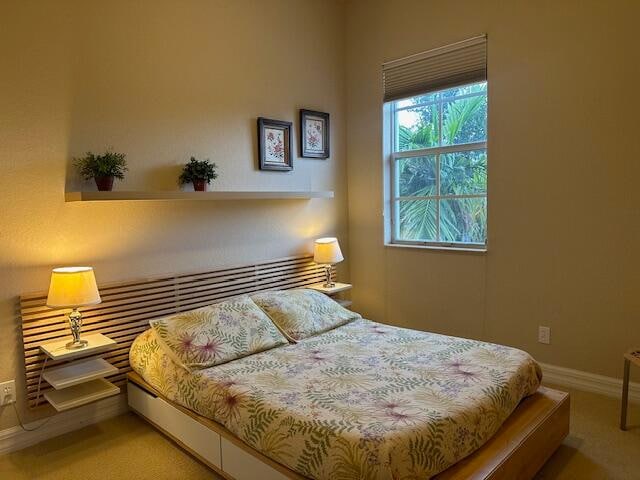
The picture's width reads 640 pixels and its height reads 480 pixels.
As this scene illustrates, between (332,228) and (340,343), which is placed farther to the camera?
(332,228)

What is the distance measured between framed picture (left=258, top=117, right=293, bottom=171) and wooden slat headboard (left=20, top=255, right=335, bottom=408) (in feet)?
2.52

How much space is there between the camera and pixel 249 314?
2838 mm

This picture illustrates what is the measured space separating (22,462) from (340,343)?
1.81 m

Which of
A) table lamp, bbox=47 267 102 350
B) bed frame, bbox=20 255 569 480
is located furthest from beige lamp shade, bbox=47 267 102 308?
bed frame, bbox=20 255 569 480

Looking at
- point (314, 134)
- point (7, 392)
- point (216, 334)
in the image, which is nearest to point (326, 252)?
point (314, 134)

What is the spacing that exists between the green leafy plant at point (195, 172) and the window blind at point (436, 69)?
5.68 feet

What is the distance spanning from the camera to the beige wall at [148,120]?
2.49 meters

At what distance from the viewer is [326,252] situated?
3.73 metres

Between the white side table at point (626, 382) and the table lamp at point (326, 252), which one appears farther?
the table lamp at point (326, 252)

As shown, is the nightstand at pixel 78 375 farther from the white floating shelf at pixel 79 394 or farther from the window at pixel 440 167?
the window at pixel 440 167

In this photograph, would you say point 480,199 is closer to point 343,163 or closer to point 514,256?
point 514,256

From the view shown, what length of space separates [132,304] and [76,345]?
445 millimetres

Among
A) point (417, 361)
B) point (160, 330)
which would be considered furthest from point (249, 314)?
point (417, 361)

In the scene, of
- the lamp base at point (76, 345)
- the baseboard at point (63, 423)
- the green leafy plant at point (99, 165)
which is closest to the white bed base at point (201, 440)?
the baseboard at point (63, 423)
